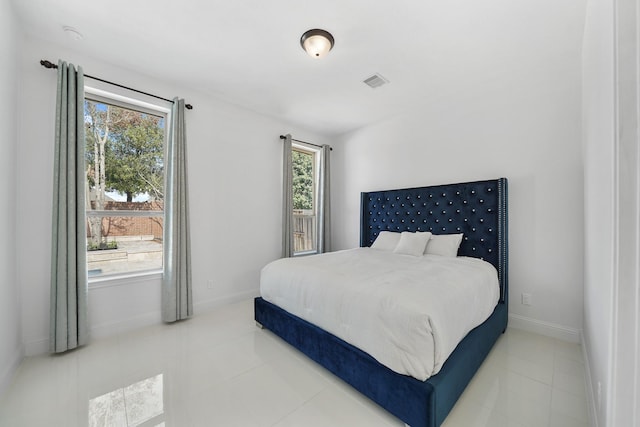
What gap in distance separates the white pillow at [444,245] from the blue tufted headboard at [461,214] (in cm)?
13

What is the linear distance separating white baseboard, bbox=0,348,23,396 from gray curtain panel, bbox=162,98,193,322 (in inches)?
39.9

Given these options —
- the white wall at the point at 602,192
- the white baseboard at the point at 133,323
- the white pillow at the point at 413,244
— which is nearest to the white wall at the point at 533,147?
the white wall at the point at 602,192

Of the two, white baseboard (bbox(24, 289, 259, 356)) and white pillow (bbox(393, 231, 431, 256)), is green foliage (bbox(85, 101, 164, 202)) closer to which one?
white baseboard (bbox(24, 289, 259, 356))

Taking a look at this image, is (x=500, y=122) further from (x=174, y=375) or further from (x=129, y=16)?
(x=174, y=375)

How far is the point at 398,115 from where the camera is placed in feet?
12.1

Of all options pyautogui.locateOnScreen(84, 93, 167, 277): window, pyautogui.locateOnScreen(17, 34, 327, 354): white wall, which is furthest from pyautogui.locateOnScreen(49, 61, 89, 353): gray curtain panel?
pyautogui.locateOnScreen(84, 93, 167, 277): window

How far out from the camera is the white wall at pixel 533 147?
2.27m

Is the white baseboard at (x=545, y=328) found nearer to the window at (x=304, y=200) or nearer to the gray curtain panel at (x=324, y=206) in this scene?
the gray curtain panel at (x=324, y=206)

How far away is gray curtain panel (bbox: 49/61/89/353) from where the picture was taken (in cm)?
209

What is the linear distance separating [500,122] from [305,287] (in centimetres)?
273

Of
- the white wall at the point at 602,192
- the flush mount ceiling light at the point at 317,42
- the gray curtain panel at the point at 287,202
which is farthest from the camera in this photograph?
the gray curtain panel at the point at 287,202

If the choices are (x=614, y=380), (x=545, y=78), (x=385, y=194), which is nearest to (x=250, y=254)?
(x=385, y=194)

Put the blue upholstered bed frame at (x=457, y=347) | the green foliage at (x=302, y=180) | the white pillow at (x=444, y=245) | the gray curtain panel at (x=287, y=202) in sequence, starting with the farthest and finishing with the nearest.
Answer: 1. the green foliage at (x=302, y=180)
2. the gray curtain panel at (x=287, y=202)
3. the white pillow at (x=444, y=245)
4. the blue upholstered bed frame at (x=457, y=347)

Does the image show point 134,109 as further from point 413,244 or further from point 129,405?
point 413,244
